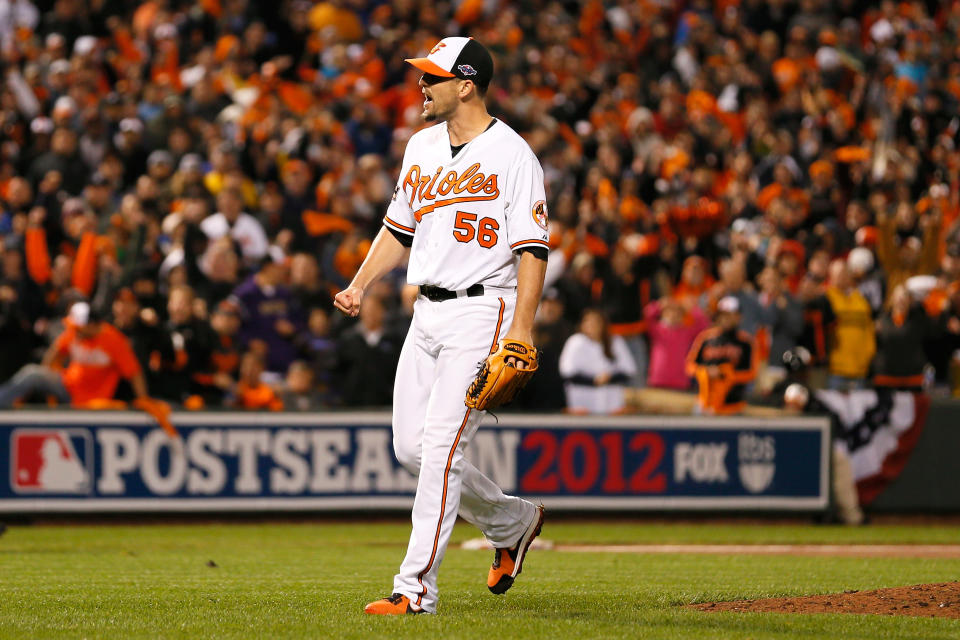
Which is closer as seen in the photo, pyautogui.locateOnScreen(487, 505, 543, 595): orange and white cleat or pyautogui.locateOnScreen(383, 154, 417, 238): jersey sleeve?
pyautogui.locateOnScreen(383, 154, 417, 238): jersey sleeve

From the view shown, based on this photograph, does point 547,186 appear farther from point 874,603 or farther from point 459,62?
point 459,62

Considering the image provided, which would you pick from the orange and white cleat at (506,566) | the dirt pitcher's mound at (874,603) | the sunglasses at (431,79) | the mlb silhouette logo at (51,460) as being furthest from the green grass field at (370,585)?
the sunglasses at (431,79)

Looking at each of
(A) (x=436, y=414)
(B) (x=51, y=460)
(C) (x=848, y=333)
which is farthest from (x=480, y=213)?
(C) (x=848, y=333)

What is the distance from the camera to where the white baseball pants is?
584 cm

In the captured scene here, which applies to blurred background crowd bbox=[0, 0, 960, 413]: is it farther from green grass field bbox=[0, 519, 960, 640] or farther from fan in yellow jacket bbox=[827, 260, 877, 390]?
green grass field bbox=[0, 519, 960, 640]

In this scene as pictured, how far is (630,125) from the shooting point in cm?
1869

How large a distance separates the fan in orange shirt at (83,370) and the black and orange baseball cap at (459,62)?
23.0ft

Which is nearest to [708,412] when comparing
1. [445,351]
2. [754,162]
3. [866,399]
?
[866,399]

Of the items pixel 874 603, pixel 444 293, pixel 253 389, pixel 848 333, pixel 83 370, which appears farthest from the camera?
pixel 848 333

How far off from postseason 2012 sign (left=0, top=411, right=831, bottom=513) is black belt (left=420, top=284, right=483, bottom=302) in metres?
6.71

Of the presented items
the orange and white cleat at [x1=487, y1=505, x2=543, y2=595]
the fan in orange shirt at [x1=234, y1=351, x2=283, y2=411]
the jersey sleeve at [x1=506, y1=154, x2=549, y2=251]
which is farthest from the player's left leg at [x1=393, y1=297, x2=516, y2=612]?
the fan in orange shirt at [x1=234, y1=351, x2=283, y2=411]

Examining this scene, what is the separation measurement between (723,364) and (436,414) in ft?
27.1

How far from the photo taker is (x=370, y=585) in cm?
729

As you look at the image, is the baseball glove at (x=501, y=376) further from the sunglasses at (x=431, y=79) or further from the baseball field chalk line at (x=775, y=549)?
the baseball field chalk line at (x=775, y=549)
